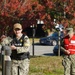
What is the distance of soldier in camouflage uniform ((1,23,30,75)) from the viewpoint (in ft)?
26.7

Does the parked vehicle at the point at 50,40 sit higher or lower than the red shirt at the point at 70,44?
higher

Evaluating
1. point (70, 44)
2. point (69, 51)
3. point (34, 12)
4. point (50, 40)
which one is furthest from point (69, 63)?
point (50, 40)

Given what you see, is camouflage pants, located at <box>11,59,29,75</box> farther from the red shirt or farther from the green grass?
the green grass

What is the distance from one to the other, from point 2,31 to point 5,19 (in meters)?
0.53

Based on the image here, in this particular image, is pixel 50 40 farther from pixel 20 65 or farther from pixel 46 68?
pixel 20 65

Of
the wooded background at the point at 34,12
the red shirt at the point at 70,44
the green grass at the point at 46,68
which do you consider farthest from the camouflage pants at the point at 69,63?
the wooded background at the point at 34,12

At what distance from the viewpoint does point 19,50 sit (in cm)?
809

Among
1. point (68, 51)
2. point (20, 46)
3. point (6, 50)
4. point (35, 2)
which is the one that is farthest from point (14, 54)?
point (35, 2)

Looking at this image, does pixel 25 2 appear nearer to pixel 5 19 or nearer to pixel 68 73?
pixel 5 19

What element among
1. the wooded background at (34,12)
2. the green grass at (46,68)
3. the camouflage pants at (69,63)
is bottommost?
the green grass at (46,68)

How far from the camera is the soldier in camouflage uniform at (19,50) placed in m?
8.13

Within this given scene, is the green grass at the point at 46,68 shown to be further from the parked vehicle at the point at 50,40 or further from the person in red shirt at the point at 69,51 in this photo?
the parked vehicle at the point at 50,40

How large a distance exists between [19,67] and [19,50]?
20.9 inches

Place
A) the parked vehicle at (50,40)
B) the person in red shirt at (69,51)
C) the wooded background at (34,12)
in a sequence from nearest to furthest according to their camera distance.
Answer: the person in red shirt at (69,51) < the wooded background at (34,12) < the parked vehicle at (50,40)
